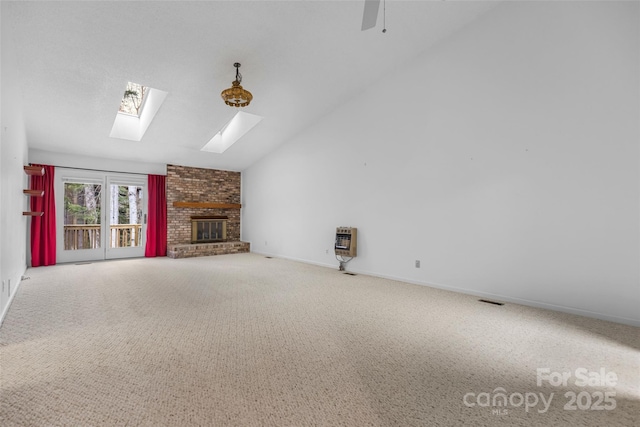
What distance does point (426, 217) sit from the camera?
14.9 ft

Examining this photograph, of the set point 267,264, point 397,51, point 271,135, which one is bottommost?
point 267,264

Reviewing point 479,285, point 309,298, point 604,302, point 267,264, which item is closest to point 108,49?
point 309,298

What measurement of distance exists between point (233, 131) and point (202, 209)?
8.82ft

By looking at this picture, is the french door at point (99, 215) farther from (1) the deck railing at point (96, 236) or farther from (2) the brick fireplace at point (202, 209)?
(2) the brick fireplace at point (202, 209)

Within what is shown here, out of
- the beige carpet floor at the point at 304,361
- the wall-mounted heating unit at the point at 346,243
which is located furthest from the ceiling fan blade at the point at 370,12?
the wall-mounted heating unit at the point at 346,243

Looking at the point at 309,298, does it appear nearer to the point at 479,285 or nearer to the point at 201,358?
the point at 201,358

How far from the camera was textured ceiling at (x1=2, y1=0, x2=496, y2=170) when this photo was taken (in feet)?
10.9

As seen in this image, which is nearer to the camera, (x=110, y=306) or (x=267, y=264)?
(x=110, y=306)

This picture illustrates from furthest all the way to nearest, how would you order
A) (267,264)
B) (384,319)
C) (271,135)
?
(271,135) → (267,264) → (384,319)

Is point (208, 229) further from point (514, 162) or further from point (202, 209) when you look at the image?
point (514, 162)

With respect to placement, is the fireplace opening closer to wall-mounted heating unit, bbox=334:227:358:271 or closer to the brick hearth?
the brick hearth

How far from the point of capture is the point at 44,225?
242 inches

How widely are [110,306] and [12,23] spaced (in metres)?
3.29

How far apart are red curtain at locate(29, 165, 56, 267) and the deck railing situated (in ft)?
1.23
